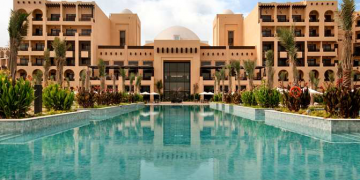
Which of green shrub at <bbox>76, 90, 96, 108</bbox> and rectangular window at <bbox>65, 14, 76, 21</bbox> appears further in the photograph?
rectangular window at <bbox>65, 14, 76, 21</bbox>

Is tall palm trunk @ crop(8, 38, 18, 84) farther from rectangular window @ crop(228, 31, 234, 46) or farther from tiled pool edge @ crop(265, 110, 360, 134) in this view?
rectangular window @ crop(228, 31, 234, 46)

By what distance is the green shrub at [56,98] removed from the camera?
54.6ft

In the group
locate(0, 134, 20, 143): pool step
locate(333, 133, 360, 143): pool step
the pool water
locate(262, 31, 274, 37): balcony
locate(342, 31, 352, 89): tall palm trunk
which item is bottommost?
the pool water

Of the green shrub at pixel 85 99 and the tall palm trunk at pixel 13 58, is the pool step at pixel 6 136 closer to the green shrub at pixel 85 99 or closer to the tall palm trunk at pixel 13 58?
the tall palm trunk at pixel 13 58

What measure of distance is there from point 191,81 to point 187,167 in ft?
171

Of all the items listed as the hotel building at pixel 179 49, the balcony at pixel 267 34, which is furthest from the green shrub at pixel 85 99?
the balcony at pixel 267 34

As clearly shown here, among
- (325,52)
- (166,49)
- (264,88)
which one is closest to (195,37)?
(166,49)

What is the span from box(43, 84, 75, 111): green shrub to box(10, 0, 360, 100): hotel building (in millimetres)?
36689

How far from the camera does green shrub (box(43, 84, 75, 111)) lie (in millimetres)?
16656

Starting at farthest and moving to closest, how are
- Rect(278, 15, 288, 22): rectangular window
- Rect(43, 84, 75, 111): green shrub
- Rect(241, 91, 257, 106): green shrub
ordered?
Rect(278, 15, 288, 22): rectangular window < Rect(241, 91, 257, 106): green shrub < Rect(43, 84, 75, 111): green shrub

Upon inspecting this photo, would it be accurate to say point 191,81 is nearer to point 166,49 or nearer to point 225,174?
point 166,49

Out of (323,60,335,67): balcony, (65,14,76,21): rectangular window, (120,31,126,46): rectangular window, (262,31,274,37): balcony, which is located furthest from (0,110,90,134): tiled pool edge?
(120,31,126,46): rectangular window

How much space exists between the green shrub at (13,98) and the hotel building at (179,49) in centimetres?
4119

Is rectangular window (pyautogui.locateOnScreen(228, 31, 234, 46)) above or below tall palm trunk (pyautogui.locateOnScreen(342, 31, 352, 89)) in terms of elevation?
above
